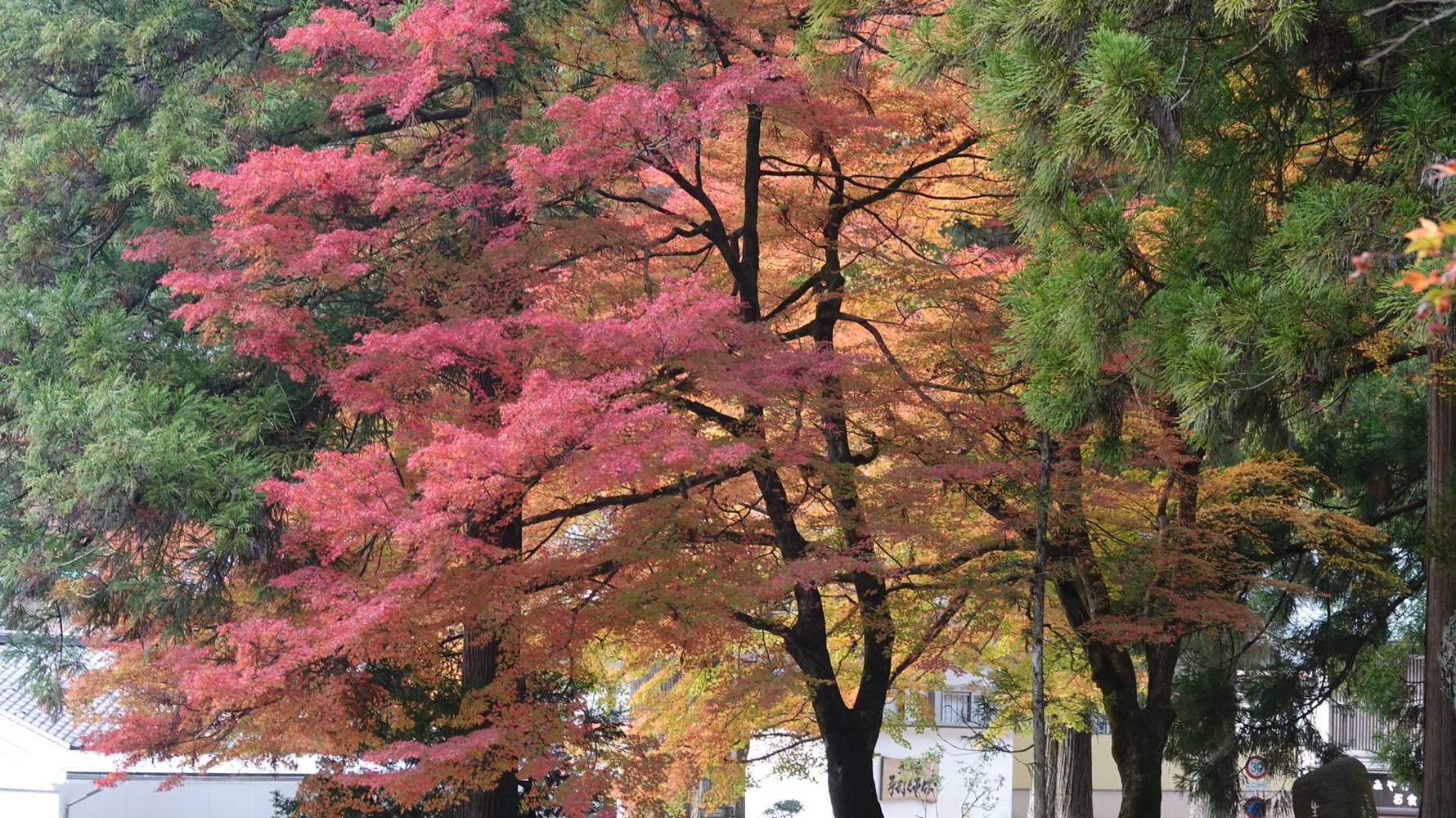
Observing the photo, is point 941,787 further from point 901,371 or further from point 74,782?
point 74,782

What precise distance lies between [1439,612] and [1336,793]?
214 inches

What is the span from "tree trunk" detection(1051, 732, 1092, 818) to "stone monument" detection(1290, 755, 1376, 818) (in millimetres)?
3054

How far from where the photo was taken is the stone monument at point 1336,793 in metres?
12.1

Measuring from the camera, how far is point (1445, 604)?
7.58m

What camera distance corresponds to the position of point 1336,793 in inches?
480

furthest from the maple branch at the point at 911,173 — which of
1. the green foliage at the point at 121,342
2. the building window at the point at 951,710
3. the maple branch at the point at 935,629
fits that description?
the building window at the point at 951,710

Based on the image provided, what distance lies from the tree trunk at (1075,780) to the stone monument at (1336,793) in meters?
3.05

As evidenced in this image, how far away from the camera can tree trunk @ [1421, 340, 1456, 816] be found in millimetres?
7402

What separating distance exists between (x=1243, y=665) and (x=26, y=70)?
50.6ft

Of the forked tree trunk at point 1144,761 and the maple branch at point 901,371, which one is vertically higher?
the maple branch at point 901,371

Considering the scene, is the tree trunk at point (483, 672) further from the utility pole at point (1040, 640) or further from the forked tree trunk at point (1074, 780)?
the forked tree trunk at point (1074, 780)

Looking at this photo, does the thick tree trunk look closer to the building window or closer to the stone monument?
the stone monument

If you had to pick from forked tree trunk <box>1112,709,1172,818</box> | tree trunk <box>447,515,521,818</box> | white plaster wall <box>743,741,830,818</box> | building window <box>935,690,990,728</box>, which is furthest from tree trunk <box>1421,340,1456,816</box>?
building window <box>935,690,990,728</box>

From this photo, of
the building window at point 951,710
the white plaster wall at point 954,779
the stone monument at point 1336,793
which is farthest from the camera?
the building window at point 951,710
